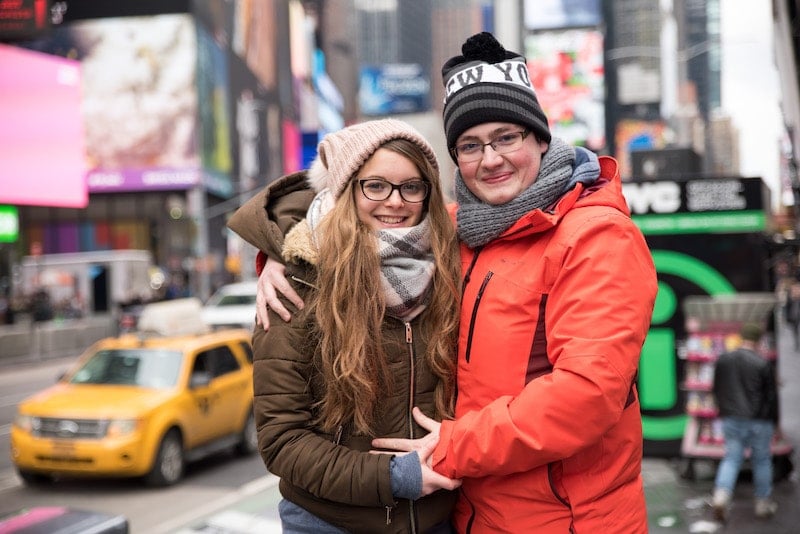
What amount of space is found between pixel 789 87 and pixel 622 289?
39.1ft

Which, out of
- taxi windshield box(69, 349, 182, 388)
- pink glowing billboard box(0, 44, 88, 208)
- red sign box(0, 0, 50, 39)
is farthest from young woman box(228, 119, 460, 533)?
pink glowing billboard box(0, 44, 88, 208)

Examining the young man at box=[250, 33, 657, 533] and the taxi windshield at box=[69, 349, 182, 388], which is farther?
the taxi windshield at box=[69, 349, 182, 388]

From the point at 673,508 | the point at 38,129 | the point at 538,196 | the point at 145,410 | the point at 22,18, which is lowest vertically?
the point at 673,508

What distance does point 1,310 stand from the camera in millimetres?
29938

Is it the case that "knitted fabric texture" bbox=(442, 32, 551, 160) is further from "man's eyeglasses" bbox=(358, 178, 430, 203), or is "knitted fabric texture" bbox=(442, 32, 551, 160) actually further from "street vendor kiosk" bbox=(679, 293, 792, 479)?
"street vendor kiosk" bbox=(679, 293, 792, 479)

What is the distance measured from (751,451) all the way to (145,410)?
6.24 meters

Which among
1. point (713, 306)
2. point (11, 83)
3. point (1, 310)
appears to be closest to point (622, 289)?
point (713, 306)

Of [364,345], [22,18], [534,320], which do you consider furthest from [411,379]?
[22,18]

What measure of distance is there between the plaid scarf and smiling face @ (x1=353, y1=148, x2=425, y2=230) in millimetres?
61

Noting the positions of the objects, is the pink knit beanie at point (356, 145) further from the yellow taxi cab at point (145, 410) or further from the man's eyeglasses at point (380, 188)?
the yellow taxi cab at point (145, 410)

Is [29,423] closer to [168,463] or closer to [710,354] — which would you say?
[168,463]

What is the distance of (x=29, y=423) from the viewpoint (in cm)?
891

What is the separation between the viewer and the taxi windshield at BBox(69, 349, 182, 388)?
9562 mm

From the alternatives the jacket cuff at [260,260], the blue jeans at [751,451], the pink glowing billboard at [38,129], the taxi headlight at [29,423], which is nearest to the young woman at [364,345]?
the jacket cuff at [260,260]
